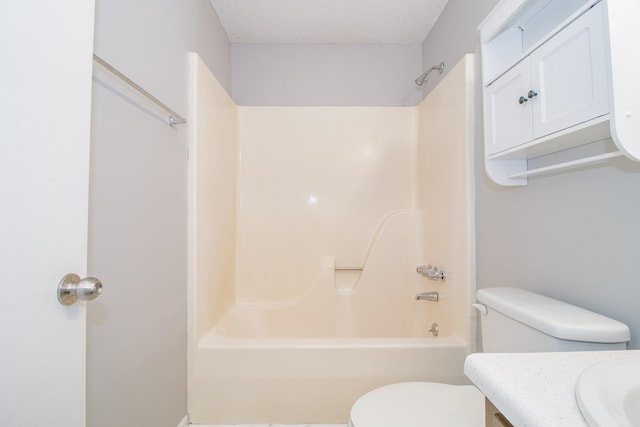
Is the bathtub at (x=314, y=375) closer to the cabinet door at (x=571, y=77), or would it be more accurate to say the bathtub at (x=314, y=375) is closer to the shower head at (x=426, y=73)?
the cabinet door at (x=571, y=77)

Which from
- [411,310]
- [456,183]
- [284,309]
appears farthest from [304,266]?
[456,183]

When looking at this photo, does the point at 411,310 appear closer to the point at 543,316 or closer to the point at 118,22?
the point at 543,316

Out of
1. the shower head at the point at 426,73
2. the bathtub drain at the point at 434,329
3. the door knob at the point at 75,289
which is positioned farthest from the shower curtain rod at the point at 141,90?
the bathtub drain at the point at 434,329

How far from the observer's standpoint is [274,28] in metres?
2.11

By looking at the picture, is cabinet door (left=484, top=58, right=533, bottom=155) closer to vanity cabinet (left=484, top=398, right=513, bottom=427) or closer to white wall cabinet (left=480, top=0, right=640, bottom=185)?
white wall cabinet (left=480, top=0, right=640, bottom=185)

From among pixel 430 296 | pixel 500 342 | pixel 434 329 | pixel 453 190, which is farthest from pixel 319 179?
pixel 500 342

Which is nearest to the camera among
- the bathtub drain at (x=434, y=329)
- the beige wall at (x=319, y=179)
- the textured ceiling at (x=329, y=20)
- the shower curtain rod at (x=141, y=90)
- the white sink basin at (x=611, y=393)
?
the white sink basin at (x=611, y=393)

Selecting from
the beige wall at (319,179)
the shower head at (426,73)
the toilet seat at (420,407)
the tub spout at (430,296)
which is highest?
the shower head at (426,73)

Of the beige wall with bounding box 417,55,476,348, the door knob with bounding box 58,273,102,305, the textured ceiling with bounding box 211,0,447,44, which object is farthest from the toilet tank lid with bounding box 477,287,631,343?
the textured ceiling with bounding box 211,0,447,44

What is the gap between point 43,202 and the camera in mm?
548

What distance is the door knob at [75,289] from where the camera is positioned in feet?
1.91

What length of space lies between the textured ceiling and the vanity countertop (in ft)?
6.67

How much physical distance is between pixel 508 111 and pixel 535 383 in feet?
2.90

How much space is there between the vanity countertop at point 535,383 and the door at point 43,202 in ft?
2.56
